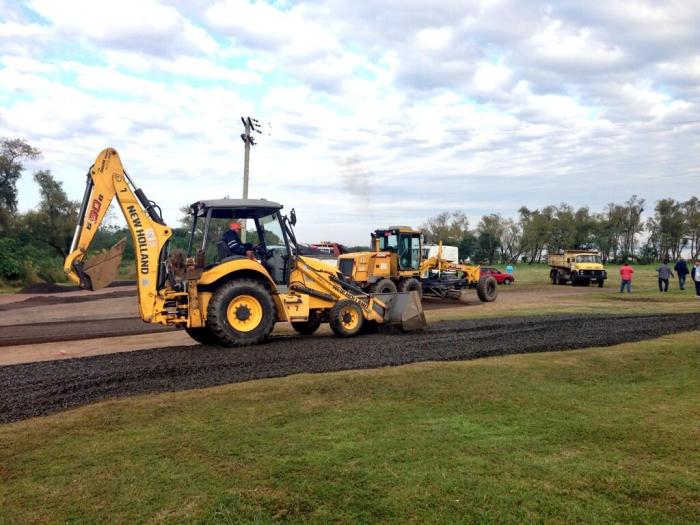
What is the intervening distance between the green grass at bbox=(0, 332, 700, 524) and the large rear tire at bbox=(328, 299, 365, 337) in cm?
425

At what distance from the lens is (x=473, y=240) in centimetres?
8119

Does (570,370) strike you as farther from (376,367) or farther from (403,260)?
(403,260)

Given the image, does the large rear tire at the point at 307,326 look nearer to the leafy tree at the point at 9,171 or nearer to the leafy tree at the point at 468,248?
the leafy tree at the point at 9,171

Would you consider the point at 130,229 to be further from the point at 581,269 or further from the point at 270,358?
the point at 581,269

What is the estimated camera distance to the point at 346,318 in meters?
12.0

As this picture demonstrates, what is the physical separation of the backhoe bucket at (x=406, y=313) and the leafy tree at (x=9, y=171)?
3893 cm

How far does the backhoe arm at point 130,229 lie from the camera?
9.96m

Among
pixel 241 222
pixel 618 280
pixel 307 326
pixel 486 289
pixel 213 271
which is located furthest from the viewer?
pixel 618 280

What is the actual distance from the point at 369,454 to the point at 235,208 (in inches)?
292

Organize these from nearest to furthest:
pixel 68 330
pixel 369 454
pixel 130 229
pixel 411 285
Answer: pixel 369 454
pixel 130 229
pixel 68 330
pixel 411 285

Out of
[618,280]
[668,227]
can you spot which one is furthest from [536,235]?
[618,280]

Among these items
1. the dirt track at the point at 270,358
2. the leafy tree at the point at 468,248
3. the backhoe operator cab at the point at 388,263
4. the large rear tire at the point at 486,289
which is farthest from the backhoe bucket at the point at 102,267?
the leafy tree at the point at 468,248

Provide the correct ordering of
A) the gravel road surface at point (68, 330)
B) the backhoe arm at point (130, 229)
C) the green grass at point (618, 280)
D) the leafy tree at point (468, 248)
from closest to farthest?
the backhoe arm at point (130, 229) → the gravel road surface at point (68, 330) → the green grass at point (618, 280) → the leafy tree at point (468, 248)

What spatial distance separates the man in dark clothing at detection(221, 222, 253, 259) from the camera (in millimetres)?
11031
